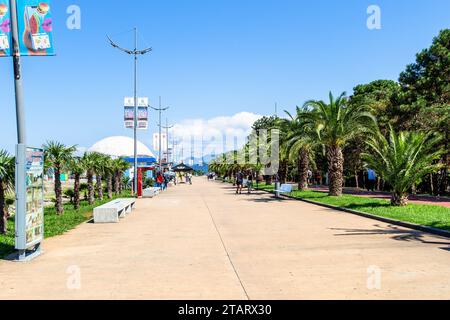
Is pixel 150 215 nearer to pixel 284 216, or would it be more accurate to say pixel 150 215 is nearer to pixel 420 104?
pixel 284 216

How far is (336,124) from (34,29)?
64.0 ft

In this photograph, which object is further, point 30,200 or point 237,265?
point 30,200

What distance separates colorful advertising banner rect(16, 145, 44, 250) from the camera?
8734 millimetres

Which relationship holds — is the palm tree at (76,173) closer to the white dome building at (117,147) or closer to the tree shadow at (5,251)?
the tree shadow at (5,251)

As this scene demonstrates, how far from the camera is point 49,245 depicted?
1084 cm

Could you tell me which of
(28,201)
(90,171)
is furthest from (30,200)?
(90,171)

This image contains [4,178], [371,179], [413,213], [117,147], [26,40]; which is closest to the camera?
[26,40]

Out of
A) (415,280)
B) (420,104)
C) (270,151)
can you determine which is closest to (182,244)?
(415,280)

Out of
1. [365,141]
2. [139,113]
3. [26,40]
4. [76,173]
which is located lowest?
[76,173]

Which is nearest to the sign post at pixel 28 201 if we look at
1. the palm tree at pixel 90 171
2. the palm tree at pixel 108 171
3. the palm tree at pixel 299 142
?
the palm tree at pixel 90 171

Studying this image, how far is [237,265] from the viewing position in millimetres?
8242

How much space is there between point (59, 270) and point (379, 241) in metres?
7.27

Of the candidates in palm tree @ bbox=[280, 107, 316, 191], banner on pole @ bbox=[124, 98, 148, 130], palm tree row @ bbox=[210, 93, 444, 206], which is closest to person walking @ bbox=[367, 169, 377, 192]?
palm tree row @ bbox=[210, 93, 444, 206]

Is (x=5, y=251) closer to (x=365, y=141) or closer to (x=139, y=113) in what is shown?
(x=365, y=141)
